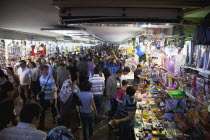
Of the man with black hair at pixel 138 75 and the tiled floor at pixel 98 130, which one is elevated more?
the man with black hair at pixel 138 75

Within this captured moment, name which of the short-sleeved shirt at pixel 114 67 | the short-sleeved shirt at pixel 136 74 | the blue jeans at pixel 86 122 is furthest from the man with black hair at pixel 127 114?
the short-sleeved shirt at pixel 114 67

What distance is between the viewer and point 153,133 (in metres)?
3.62

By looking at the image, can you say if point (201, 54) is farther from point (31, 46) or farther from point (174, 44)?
point (31, 46)

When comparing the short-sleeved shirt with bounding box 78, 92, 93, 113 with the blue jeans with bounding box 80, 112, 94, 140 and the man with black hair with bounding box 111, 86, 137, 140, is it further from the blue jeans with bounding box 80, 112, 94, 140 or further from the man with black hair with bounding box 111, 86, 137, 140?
the man with black hair with bounding box 111, 86, 137, 140

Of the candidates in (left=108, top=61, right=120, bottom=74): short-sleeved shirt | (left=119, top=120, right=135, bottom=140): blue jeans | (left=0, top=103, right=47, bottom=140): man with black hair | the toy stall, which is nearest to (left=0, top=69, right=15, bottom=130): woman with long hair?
(left=0, top=103, right=47, bottom=140): man with black hair

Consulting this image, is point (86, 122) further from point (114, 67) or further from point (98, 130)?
point (114, 67)

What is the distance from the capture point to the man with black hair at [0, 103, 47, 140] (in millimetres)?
1871

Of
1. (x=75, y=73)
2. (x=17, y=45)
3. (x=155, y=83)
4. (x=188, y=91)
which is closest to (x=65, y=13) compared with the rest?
(x=188, y=91)

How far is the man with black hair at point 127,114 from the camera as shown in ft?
11.2

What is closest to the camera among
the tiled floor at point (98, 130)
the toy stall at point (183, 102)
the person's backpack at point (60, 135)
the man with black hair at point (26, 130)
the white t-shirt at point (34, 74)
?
the person's backpack at point (60, 135)

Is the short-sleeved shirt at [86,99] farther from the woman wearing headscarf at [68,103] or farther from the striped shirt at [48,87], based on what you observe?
the striped shirt at [48,87]

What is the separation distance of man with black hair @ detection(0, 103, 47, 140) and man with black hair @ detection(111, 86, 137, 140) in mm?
1806

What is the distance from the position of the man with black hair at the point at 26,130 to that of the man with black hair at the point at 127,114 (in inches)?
71.1

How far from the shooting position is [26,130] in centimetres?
192
